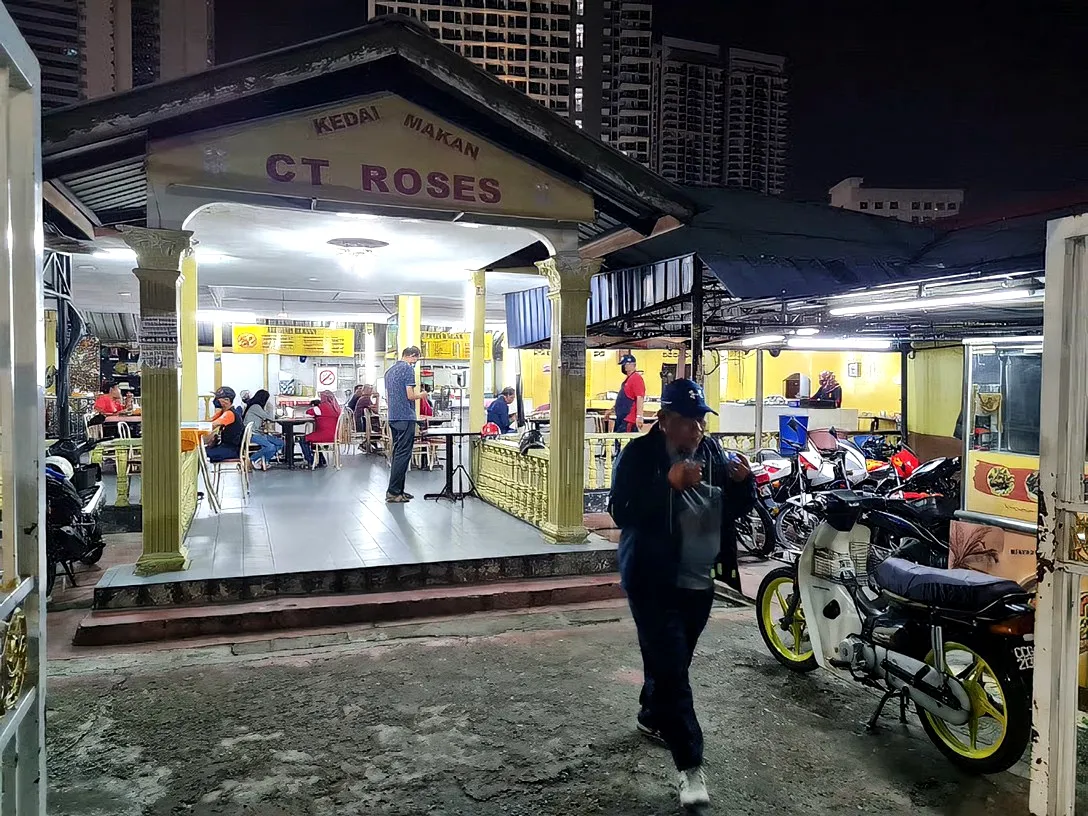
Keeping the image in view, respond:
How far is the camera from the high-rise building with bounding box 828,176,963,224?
19.3 metres

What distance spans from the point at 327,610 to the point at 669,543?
335 cm

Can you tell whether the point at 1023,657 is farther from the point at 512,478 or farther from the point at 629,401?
the point at 629,401

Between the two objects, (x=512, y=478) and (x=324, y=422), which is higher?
(x=324, y=422)

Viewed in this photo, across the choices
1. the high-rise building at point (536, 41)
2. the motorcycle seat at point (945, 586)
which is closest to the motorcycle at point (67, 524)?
the high-rise building at point (536, 41)

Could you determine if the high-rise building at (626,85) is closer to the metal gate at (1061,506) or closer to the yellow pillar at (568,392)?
the yellow pillar at (568,392)

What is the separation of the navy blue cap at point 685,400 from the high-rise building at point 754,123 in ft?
37.7

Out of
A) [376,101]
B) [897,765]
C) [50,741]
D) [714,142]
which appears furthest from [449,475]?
[714,142]

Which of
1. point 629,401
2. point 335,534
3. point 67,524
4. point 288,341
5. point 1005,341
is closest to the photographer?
point 1005,341

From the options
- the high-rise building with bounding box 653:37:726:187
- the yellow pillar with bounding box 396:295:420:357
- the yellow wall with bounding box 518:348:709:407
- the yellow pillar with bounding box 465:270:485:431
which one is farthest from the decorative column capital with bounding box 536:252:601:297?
the yellow wall with bounding box 518:348:709:407

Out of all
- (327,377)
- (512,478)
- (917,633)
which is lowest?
(917,633)

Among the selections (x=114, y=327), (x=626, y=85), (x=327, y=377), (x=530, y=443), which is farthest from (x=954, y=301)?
(x=114, y=327)

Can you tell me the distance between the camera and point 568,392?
6762mm

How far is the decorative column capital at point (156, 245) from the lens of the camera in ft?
17.6

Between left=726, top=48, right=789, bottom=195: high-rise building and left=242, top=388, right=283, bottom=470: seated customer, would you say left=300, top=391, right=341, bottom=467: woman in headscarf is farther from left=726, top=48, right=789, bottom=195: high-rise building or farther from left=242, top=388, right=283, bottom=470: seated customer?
left=726, top=48, right=789, bottom=195: high-rise building
